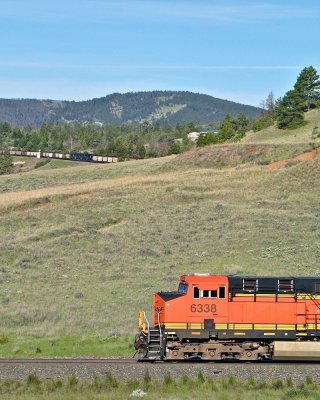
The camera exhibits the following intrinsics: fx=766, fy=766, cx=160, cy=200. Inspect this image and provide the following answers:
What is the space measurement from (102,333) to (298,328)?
29.3ft

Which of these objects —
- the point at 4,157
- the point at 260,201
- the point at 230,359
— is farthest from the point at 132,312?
the point at 4,157

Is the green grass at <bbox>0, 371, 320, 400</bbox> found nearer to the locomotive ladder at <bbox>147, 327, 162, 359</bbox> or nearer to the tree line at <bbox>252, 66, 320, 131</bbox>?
the locomotive ladder at <bbox>147, 327, 162, 359</bbox>

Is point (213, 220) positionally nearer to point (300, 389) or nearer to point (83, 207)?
point (83, 207)

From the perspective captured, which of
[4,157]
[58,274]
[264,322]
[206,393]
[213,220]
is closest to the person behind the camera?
[206,393]

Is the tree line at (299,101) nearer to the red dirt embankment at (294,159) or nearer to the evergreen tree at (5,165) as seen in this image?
the red dirt embankment at (294,159)

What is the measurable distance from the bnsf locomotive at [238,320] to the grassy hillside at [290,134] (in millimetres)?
71429

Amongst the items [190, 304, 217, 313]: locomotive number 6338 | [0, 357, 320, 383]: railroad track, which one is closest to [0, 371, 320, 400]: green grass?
[0, 357, 320, 383]: railroad track

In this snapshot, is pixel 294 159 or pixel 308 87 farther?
pixel 308 87

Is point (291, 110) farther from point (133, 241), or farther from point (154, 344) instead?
point (154, 344)

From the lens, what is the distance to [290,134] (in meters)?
105

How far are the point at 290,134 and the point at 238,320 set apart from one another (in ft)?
271

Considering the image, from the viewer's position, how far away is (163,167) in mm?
101312

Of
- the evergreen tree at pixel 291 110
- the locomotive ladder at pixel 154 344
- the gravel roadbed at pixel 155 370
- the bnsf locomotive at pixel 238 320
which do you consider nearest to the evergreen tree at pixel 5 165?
the evergreen tree at pixel 291 110

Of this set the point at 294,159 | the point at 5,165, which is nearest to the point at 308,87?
the point at 294,159
